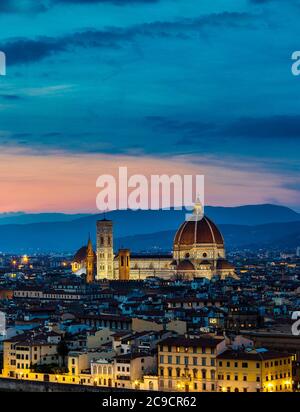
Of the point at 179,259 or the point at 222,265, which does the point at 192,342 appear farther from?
the point at 222,265

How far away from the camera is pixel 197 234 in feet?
352

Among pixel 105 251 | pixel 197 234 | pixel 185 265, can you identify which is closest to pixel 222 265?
pixel 197 234

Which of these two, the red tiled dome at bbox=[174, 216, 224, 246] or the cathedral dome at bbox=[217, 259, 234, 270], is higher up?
the red tiled dome at bbox=[174, 216, 224, 246]

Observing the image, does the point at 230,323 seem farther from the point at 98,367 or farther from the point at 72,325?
the point at 98,367

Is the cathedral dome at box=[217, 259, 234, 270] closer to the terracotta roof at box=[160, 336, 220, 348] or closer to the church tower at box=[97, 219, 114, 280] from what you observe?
the church tower at box=[97, 219, 114, 280]

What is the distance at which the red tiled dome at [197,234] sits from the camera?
351 feet

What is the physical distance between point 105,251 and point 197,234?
8048mm

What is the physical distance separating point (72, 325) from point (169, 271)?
53553mm

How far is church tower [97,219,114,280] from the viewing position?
341ft

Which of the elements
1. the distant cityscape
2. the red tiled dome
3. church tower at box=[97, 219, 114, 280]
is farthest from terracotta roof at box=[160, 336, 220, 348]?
the red tiled dome
